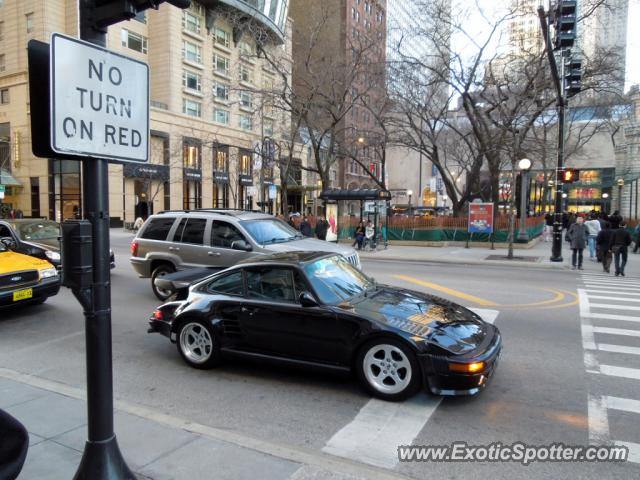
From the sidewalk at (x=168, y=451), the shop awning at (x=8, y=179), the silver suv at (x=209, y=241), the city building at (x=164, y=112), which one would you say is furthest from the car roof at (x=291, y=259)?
the shop awning at (x=8, y=179)

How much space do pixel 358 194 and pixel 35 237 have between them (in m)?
14.7

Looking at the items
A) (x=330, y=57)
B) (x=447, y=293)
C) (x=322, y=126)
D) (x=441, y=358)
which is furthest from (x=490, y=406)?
(x=322, y=126)

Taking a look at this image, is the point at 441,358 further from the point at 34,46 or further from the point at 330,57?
the point at 330,57

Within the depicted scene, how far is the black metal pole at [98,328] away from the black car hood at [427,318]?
105 inches

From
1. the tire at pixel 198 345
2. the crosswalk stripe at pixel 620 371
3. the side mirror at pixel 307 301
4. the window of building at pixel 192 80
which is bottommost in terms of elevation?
the crosswalk stripe at pixel 620 371

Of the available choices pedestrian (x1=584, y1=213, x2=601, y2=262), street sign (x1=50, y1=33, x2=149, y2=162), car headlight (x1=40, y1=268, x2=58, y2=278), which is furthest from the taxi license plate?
pedestrian (x1=584, y1=213, x2=601, y2=262)

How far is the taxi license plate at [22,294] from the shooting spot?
809cm

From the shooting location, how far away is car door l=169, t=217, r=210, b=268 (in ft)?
32.9

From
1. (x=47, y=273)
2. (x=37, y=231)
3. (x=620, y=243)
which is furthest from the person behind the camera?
(x=620, y=243)

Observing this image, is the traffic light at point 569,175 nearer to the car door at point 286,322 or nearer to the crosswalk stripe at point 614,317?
the crosswalk stripe at point 614,317

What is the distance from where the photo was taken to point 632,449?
389 cm

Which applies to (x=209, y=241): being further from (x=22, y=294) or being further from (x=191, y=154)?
(x=191, y=154)

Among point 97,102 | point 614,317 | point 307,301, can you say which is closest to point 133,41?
point 614,317

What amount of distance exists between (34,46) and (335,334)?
3591mm
